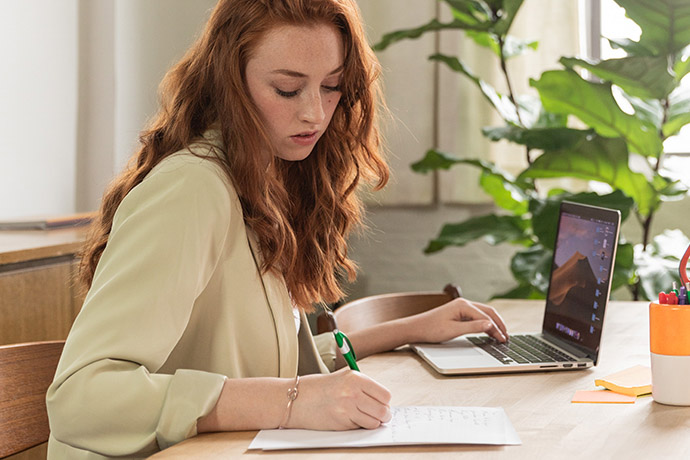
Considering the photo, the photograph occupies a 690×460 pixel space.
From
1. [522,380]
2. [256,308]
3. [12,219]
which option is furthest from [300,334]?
[12,219]

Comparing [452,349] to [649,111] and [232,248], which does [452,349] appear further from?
[649,111]

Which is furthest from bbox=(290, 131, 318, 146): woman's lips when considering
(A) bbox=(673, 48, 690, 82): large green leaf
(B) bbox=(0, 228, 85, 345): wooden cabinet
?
(A) bbox=(673, 48, 690, 82): large green leaf

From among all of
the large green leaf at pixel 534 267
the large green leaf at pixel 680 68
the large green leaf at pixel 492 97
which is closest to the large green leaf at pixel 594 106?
the large green leaf at pixel 680 68

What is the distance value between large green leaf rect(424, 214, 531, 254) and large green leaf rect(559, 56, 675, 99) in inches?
25.7

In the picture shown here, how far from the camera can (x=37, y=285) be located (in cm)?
201

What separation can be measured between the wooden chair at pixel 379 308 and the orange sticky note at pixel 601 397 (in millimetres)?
669

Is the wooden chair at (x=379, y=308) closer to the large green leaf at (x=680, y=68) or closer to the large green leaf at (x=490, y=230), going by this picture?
the large green leaf at (x=490, y=230)

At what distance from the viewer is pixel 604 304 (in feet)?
4.60

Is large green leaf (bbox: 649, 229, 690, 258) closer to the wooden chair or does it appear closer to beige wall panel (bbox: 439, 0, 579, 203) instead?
beige wall panel (bbox: 439, 0, 579, 203)

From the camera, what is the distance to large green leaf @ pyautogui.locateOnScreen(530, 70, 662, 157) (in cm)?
243

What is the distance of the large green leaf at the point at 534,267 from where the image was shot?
2.52 meters

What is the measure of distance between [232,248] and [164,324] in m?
0.19

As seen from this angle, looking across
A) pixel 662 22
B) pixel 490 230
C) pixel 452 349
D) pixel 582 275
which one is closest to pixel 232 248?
pixel 452 349

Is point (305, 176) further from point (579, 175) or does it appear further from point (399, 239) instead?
point (399, 239)
